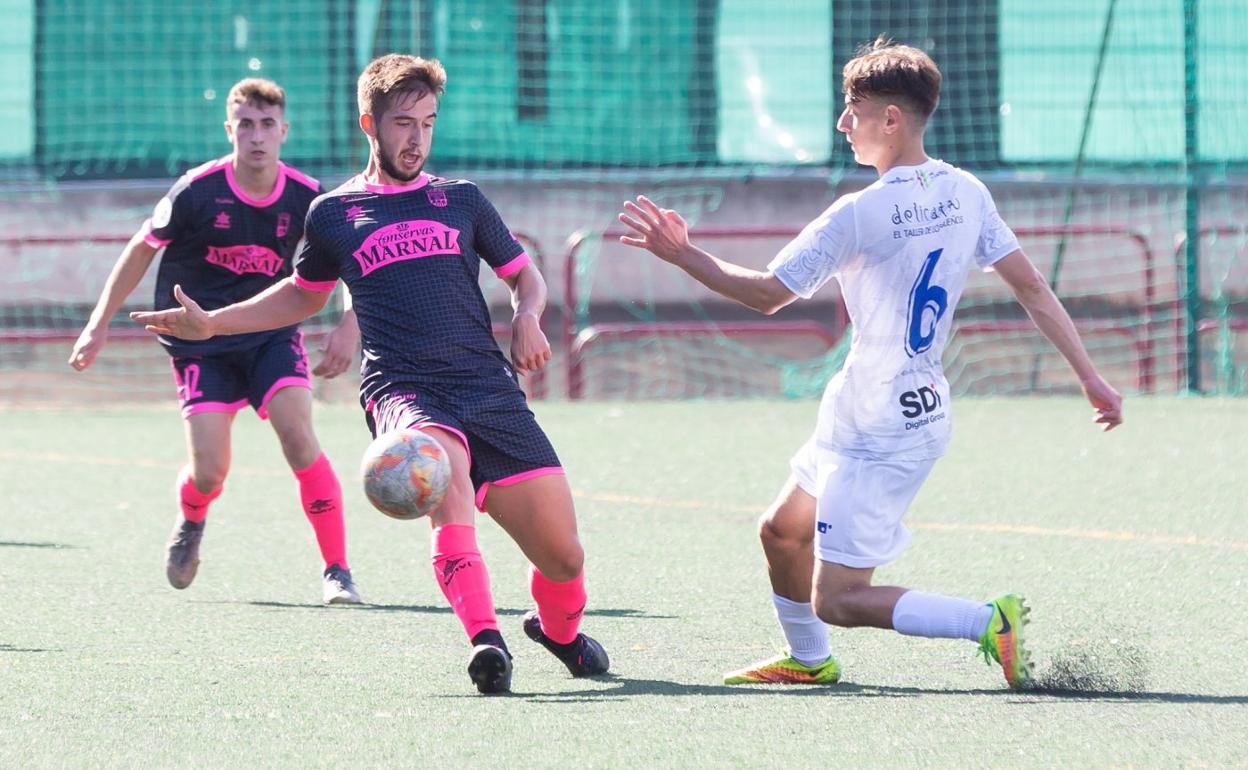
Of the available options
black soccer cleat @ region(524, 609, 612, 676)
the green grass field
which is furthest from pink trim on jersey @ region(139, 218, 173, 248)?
black soccer cleat @ region(524, 609, 612, 676)

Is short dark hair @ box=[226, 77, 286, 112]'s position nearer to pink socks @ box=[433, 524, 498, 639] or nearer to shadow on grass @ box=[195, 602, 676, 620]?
shadow on grass @ box=[195, 602, 676, 620]

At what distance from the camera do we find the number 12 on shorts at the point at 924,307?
191 inches

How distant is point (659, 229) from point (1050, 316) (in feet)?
3.34

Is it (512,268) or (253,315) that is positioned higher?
(512,268)

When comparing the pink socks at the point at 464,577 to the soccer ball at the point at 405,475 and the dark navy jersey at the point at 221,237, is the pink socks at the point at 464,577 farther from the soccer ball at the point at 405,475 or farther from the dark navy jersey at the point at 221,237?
the dark navy jersey at the point at 221,237

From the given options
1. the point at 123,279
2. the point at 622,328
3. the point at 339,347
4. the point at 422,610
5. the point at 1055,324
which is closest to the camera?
the point at 1055,324

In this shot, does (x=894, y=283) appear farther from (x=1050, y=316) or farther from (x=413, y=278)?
(x=413, y=278)

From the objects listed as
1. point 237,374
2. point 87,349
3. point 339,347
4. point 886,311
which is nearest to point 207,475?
point 237,374

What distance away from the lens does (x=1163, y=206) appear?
18.4 meters

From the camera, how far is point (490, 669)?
480cm

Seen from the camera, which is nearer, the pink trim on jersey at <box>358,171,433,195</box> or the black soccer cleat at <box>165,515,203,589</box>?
the pink trim on jersey at <box>358,171,433,195</box>

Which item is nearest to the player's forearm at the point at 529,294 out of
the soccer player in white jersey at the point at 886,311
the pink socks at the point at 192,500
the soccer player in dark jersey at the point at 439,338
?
the soccer player in dark jersey at the point at 439,338

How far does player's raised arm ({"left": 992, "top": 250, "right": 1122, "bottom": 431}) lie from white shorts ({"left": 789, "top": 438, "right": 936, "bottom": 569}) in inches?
17.5

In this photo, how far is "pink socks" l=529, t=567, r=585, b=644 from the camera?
17.0 ft
